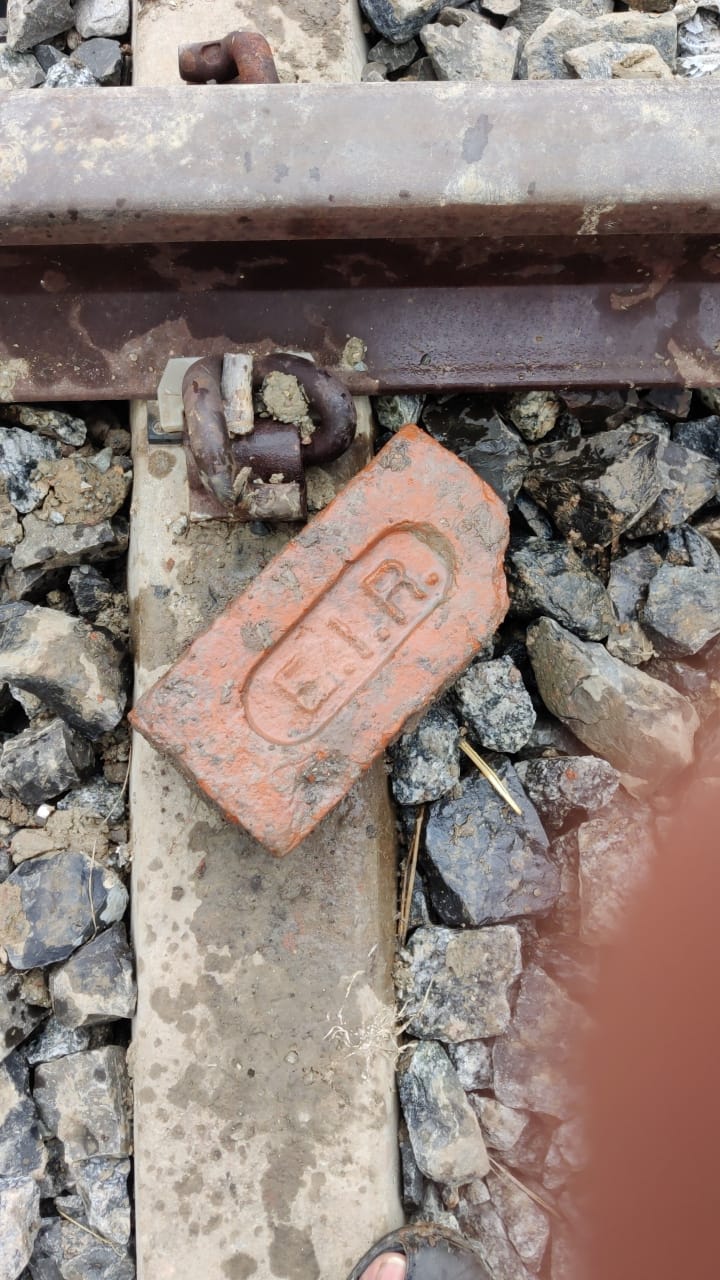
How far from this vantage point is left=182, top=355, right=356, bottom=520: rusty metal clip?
2.09 meters

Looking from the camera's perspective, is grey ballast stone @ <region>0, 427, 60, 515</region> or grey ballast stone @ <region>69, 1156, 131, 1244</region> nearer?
grey ballast stone @ <region>69, 1156, 131, 1244</region>

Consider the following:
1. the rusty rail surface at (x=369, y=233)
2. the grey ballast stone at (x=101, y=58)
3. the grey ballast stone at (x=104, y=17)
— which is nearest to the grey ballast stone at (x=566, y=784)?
the rusty rail surface at (x=369, y=233)

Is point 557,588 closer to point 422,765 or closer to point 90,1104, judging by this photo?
point 422,765

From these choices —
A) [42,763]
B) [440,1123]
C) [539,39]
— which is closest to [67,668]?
[42,763]

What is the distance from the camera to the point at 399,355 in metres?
2.39

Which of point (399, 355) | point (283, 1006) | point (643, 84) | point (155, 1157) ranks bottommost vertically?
point (155, 1157)

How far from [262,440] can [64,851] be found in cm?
122

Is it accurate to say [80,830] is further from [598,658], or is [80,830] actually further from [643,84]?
[643,84]

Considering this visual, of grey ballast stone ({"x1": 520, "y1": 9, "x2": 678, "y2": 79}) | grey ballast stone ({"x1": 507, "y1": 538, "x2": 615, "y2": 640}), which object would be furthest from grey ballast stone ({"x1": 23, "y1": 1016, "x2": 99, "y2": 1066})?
grey ballast stone ({"x1": 520, "y1": 9, "x2": 678, "y2": 79})

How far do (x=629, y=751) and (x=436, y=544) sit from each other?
848 millimetres

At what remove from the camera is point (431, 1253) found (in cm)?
230

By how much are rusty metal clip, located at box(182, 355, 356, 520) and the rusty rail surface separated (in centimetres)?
21

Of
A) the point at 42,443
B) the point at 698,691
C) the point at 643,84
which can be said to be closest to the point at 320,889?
the point at 698,691

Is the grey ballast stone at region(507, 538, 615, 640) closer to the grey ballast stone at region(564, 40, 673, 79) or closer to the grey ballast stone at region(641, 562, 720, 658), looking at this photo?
the grey ballast stone at region(641, 562, 720, 658)
